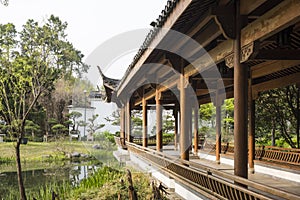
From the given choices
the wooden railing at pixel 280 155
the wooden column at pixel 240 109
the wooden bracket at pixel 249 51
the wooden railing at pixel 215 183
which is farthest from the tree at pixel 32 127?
the wooden bracket at pixel 249 51

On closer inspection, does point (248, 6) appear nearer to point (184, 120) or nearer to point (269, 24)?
point (269, 24)

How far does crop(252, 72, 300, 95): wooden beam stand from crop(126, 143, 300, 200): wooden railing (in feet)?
7.91

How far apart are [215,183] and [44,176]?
1112cm

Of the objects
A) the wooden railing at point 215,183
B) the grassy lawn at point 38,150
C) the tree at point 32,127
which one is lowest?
the grassy lawn at point 38,150

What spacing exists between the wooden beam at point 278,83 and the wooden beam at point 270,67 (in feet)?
1.82

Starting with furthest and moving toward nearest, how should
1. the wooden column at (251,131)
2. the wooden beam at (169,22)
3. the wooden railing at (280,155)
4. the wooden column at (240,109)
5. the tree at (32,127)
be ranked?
the tree at (32,127)
the wooden column at (251,131)
the wooden railing at (280,155)
the wooden column at (240,109)
the wooden beam at (169,22)

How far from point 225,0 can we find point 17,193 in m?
9.36

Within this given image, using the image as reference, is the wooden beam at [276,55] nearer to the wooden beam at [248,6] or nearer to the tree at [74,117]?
the wooden beam at [248,6]

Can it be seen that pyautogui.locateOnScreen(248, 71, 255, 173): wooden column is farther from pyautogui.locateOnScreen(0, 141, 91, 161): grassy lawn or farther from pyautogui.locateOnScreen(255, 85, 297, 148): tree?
pyautogui.locateOnScreen(0, 141, 91, 161): grassy lawn

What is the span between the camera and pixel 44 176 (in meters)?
14.6

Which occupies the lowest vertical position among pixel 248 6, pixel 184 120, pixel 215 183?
pixel 215 183

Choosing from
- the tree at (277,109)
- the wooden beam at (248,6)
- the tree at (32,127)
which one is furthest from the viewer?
the tree at (32,127)

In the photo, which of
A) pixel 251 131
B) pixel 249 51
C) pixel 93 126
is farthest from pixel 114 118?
pixel 249 51

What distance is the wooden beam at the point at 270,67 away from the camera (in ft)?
19.8
